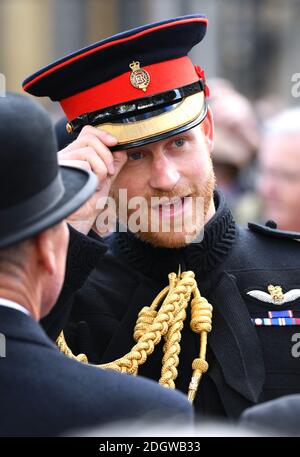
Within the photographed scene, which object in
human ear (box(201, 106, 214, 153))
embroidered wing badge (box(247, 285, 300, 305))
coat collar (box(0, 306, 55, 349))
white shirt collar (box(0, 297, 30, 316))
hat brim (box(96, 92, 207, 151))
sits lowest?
coat collar (box(0, 306, 55, 349))

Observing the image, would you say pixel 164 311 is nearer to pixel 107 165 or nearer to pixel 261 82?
pixel 107 165

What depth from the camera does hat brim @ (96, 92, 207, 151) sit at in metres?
3.46

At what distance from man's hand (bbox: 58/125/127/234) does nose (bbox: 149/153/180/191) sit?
0.36 ft

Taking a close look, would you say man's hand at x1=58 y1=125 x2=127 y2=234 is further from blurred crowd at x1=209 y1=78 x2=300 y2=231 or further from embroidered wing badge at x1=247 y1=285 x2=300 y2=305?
blurred crowd at x1=209 y1=78 x2=300 y2=231

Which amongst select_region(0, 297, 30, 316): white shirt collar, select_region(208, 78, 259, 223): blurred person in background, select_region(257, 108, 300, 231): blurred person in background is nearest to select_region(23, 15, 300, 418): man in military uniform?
select_region(0, 297, 30, 316): white shirt collar

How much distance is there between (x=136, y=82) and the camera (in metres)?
3.51

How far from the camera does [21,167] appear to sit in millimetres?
2551

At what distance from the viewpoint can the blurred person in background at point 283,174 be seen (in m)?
5.81

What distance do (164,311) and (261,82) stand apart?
583 inches

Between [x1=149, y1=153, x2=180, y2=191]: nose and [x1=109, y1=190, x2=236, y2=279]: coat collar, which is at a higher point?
[x1=149, y1=153, x2=180, y2=191]: nose

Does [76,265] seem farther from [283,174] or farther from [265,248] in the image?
[283,174]

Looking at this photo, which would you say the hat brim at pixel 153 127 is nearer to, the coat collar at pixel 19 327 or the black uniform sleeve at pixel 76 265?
the black uniform sleeve at pixel 76 265

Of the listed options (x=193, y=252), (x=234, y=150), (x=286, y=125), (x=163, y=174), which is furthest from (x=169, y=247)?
(x=234, y=150)

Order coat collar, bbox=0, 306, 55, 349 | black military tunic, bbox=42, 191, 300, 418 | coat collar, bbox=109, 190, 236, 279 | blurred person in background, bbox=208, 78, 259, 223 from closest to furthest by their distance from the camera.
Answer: coat collar, bbox=0, 306, 55, 349
black military tunic, bbox=42, 191, 300, 418
coat collar, bbox=109, 190, 236, 279
blurred person in background, bbox=208, 78, 259, 223
